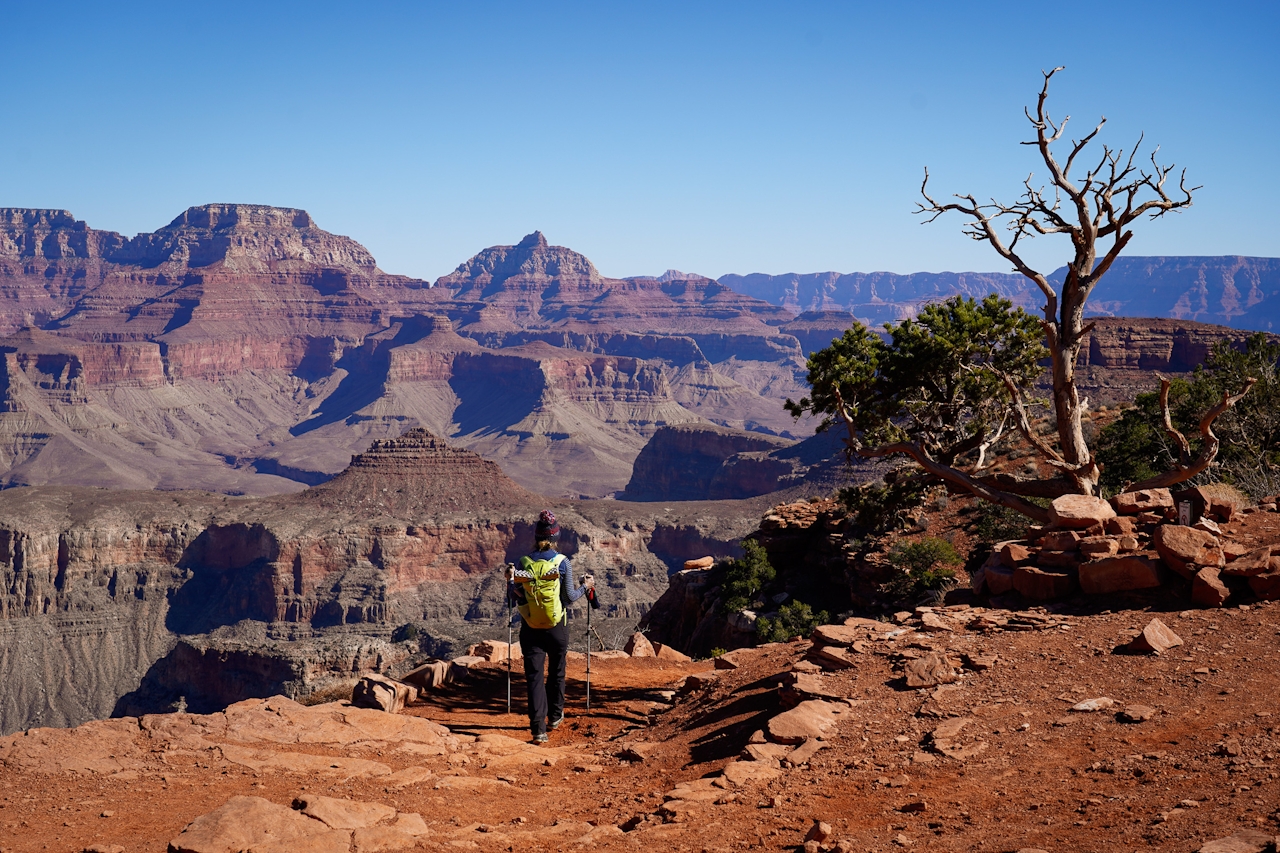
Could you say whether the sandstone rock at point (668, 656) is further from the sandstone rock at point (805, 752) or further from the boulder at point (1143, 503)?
the sandstone rock at point (805, 752)

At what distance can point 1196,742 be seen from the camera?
27.2 ft

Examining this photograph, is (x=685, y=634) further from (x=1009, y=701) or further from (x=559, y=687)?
(x=1009, y=701)

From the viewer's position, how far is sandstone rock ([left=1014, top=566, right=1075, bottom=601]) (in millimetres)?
13953

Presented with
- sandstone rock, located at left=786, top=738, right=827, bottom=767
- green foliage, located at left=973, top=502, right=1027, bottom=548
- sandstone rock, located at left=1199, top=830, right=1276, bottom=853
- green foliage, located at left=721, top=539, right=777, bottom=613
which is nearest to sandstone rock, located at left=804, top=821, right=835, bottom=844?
sandstone rock, located at left=786, top=738, right=827, bottom=767

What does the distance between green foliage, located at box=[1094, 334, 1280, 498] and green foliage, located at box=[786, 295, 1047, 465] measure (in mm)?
3717

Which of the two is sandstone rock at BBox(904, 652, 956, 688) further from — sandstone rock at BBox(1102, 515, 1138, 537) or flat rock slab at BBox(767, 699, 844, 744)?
sandstone rock at BBox(1102, 515, 1138, 537)

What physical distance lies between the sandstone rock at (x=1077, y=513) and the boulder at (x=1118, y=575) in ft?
4.97

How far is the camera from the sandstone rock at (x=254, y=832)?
737 cm

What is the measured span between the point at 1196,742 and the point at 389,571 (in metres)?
89.0

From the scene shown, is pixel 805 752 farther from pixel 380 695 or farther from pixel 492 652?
pixel 492 652

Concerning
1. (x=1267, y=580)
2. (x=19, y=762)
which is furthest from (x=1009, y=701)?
(x=19, y=762)

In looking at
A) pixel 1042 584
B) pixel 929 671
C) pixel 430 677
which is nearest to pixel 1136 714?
pixel 929 671

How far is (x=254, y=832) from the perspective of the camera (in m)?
7.55

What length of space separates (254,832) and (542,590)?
523 cm
